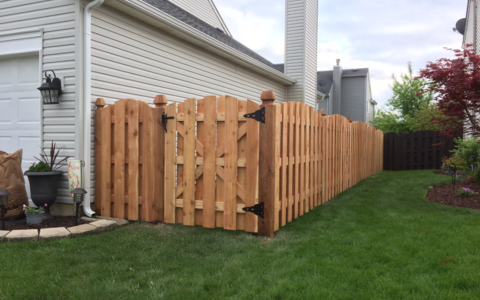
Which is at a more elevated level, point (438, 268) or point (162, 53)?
point (162, 53)

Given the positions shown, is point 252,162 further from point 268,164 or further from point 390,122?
point 390,122

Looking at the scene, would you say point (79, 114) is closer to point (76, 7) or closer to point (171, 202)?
point (76, 7)

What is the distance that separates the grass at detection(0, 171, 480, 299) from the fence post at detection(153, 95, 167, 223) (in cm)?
30

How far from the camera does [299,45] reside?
13047mm

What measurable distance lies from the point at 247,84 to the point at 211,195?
652cm

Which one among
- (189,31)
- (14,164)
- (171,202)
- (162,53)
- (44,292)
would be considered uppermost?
(189,31)

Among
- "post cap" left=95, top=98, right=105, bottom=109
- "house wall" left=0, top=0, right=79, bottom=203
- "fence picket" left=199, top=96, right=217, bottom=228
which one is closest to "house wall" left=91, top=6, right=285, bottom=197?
"post cap" left=95, top=98, right=105, bottom=109

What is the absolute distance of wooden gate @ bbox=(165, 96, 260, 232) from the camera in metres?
4.29

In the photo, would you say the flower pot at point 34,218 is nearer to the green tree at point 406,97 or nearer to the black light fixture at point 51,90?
the black light fixture at point 51,90

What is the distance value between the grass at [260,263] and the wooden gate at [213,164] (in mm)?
220

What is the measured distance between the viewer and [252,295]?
105 inches

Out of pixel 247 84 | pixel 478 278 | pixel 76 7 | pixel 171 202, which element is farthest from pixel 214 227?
pixel 247 84

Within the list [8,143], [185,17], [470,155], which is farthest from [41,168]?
[470,155]

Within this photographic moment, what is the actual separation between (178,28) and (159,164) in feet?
10.3
